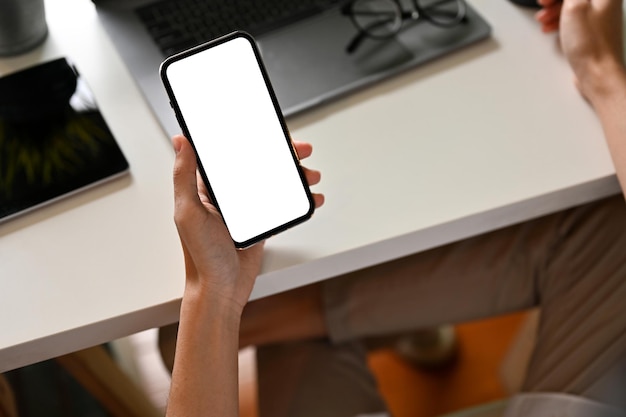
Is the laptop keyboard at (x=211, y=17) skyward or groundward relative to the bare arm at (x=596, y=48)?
skyward

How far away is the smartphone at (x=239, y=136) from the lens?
0.56 metres

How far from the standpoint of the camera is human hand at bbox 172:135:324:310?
0.56m

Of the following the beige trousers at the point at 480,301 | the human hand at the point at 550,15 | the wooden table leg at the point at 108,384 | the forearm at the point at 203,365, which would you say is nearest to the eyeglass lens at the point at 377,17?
the human hand at the point at 550,15

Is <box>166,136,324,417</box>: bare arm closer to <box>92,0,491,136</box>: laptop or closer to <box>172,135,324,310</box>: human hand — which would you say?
<box>172,135,324,310</box>: human hand

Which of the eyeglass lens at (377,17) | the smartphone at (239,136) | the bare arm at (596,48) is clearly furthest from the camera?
Answer: the eyeglass lens at (377,17)

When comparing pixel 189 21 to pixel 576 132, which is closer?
pixel 576 132

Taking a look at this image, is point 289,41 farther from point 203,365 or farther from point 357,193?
point 203,365

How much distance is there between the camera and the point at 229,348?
602 mm

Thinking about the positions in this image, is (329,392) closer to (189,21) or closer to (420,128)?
(420,128)

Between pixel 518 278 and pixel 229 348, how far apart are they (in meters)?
0.37

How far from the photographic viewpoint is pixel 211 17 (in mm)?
790

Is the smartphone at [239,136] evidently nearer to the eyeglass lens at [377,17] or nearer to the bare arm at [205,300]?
the bare arm at [205,300]

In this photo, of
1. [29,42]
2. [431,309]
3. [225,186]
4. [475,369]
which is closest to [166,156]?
[225,186]

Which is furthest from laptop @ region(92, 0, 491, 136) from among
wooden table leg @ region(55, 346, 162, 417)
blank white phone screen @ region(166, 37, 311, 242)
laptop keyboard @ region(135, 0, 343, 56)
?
→ wooden table leg @ region(55, 346, 162, 417)
